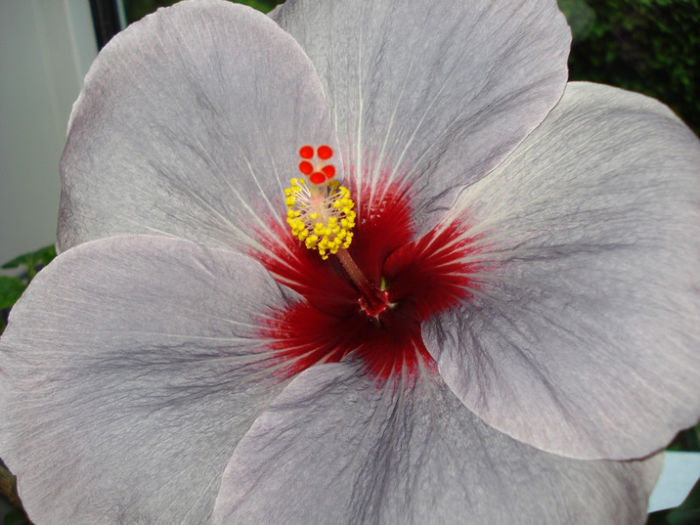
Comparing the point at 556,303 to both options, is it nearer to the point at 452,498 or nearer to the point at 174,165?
the point at 452,498

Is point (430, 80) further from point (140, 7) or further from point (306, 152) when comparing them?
point (140, 7)

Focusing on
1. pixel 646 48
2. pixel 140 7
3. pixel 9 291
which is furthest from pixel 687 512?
pixel 140 7

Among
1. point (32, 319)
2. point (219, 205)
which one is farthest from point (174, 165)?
point (32, 319)

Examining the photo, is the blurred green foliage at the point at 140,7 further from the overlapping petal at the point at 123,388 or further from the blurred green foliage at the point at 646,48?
the overlapping petal at the point at 123,388

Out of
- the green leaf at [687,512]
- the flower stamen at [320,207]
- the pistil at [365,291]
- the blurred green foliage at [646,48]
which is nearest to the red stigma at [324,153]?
the flower stamen at [320,207]

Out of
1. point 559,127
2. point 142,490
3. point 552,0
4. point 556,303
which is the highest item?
point 552,0
